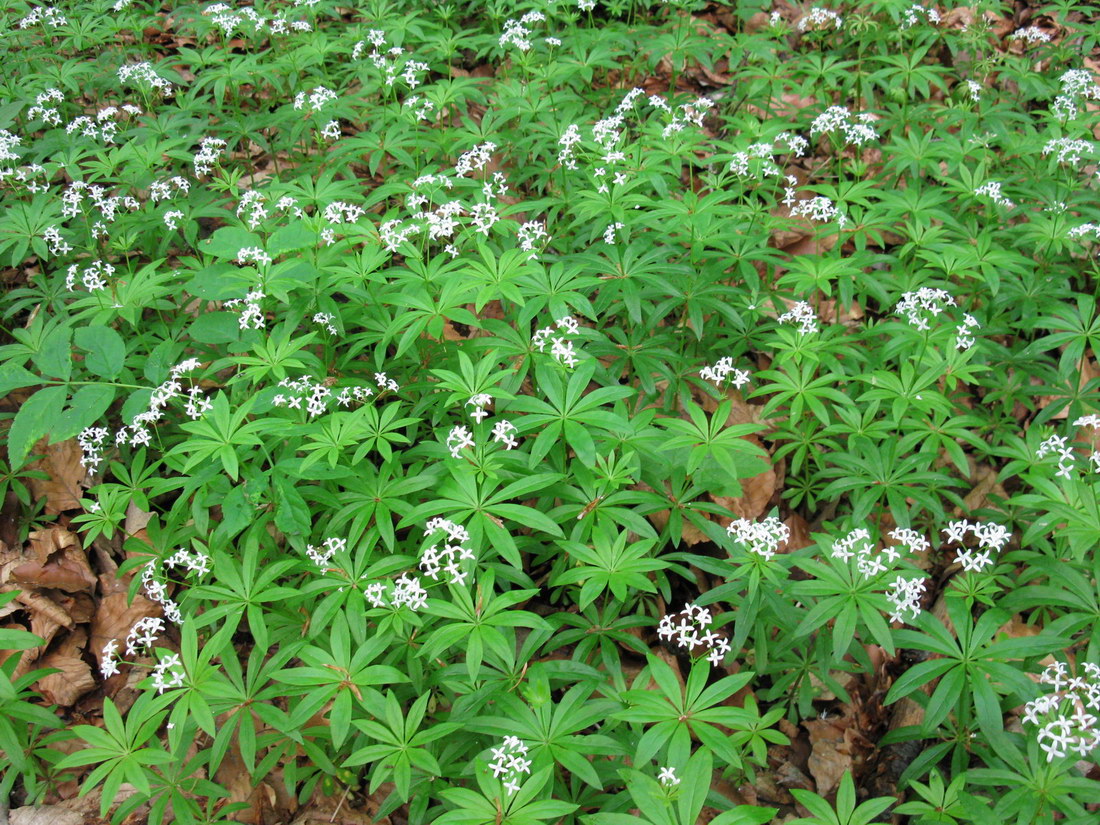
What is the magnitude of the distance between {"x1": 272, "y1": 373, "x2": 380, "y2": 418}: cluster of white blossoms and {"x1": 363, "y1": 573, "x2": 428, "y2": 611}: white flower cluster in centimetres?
90

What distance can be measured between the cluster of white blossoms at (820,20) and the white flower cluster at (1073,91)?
5.55 feet

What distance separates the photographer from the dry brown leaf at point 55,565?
3.95 meters

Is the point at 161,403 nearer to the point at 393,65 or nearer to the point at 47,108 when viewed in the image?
the point at 393,65

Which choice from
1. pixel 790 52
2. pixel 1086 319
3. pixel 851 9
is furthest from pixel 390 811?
pixel 851 9

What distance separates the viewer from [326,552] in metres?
3.44

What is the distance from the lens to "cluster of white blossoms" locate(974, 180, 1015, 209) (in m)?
4.70

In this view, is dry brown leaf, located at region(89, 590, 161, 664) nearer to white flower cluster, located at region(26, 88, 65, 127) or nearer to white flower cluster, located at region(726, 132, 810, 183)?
white flower cluster, located at region(26, 88, 65, 127)

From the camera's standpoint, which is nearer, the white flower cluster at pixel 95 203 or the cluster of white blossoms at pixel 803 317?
the cluster of white blossoms at pixel 803 317

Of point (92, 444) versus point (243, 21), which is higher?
point (243, 21)

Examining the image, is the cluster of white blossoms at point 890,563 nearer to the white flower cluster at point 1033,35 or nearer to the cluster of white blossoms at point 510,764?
the cluster of white blossoms at point 510,764

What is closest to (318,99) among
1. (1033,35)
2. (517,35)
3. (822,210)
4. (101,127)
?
(517,35)

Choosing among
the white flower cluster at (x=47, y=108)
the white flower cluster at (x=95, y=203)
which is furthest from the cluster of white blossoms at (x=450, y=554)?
the white flower cluster at (x=47, y=108)

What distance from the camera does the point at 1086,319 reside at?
420 cm

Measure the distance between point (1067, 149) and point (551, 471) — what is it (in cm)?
398
